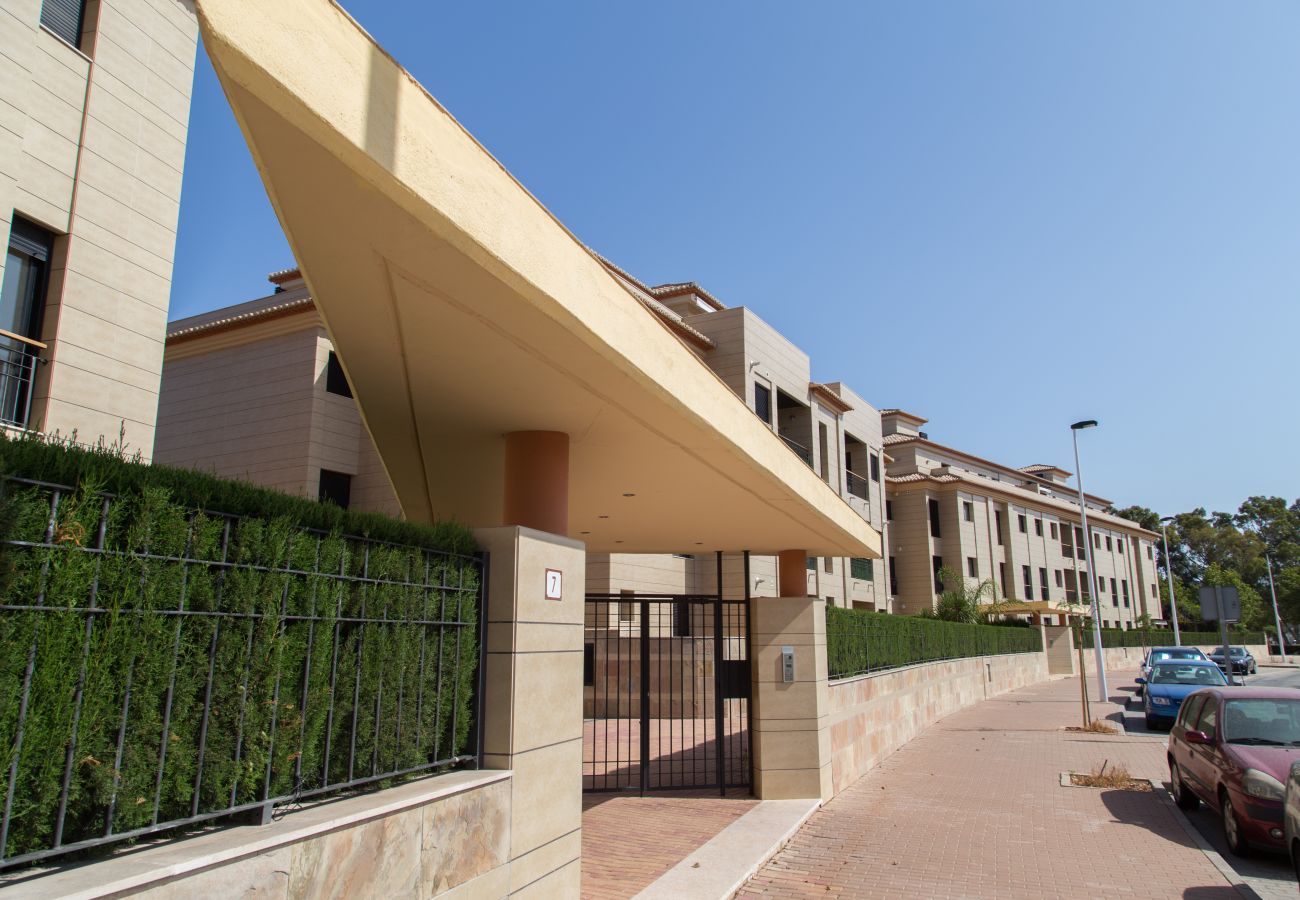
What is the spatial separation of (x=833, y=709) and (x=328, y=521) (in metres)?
8.92

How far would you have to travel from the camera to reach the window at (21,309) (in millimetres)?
10062

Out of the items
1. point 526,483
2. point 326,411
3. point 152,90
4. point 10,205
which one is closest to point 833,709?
point 526,483

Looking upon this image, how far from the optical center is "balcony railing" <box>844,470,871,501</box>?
37.9 m

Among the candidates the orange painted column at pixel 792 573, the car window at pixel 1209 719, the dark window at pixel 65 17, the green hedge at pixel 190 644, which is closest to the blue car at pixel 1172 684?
the car window at pixel 1209 719

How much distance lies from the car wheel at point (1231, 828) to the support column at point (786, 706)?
4.13 metres

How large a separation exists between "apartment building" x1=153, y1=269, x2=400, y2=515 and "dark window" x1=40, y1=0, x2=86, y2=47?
1111 centimetres

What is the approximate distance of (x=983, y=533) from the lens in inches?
2071

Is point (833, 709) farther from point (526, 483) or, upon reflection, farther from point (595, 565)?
point (595, 565)

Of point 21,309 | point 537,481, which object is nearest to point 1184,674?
point 537,481

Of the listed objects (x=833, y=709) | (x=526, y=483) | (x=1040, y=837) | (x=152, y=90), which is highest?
(x=152, y=90)

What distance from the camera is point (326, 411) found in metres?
22.8

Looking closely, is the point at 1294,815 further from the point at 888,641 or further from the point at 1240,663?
the point at 1240,663

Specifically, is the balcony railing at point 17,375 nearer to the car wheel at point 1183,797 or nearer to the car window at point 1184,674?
the car wheel at point 1183,797

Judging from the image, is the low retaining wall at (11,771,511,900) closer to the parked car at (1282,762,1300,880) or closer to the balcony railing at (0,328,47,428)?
the parked car at (1282,762,1300,880)
